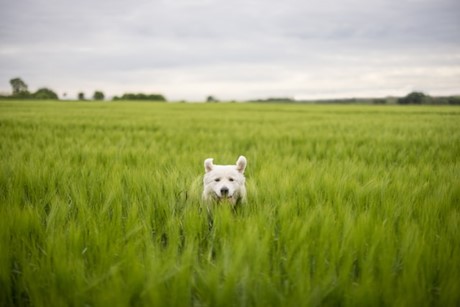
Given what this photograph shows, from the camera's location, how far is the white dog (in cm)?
240

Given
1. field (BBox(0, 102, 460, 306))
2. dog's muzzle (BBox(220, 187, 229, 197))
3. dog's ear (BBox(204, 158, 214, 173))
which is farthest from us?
dog's ear (BBox(204, 158, 214, 173))

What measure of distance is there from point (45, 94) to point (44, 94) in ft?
0.80

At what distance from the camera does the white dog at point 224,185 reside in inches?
94.5

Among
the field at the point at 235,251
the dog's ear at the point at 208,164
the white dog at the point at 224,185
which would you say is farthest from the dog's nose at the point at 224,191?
the dog's ear at the point at 208,164

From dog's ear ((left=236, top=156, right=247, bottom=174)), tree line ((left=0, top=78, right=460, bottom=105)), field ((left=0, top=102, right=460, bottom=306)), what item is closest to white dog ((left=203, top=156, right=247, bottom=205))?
dog's ear ((left=236, top=156, right=247, bottom=174))

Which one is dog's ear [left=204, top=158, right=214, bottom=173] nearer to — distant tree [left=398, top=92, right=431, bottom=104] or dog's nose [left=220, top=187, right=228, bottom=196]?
dog's nose [left=220, top=187, right=228, bottom=196]

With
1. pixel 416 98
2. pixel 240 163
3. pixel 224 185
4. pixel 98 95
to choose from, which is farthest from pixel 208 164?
pixel 98 95

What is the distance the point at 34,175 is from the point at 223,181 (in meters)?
2.13

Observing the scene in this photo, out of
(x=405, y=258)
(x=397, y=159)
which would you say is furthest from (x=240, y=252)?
(x=397, y=159)

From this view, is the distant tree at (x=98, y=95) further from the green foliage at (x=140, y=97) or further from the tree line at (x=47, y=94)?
the green foliage at (x=140, y=97)

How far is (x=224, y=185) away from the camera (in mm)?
2404

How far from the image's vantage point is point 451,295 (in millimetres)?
1240

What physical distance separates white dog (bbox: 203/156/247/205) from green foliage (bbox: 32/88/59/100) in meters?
90.0

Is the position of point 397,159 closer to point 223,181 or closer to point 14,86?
point 223,181
